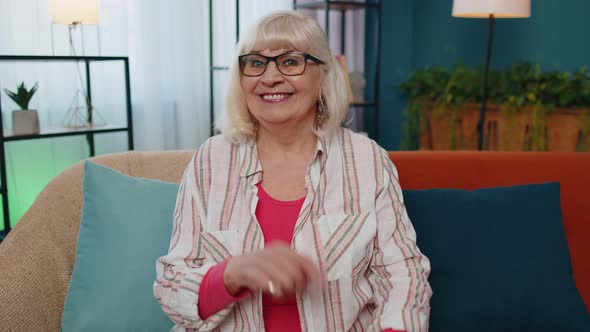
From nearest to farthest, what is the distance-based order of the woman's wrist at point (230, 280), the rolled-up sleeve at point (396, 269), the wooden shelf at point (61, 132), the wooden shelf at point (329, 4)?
1. the woman's wrist at point (230, 280)
2. the rolled-up sleeve at point (396, 269)
3. the wooden shelf at point (61, 132)
4. the wooden shelf at point (329, 4)

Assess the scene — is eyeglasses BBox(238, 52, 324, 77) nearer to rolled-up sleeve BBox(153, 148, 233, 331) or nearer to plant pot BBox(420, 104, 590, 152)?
rolled-up sleeve BBox(153, 148, 233, 331)

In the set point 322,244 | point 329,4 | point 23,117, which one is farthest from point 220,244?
point 329,4

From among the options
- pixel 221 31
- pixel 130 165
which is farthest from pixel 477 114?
pixel 130 165

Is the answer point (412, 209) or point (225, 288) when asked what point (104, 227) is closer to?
point (225, 288)

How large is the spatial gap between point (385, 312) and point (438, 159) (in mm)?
699

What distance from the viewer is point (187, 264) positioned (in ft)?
4.32

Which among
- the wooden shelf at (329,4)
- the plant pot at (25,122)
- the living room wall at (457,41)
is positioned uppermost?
the wooden shelf at (329,4)

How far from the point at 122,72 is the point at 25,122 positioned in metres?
0.82

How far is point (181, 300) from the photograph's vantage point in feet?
4.10

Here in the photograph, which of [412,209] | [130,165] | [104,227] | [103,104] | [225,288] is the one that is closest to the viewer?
[225,288]

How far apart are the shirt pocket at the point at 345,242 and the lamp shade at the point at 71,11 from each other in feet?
6.76

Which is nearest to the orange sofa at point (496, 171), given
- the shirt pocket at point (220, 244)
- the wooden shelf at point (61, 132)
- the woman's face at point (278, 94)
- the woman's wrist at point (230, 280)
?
the woman's face at point (278, 94)

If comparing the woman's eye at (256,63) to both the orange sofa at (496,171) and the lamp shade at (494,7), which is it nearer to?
the orange sofa at (496,171)

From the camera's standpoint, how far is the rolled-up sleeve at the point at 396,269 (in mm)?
1273
